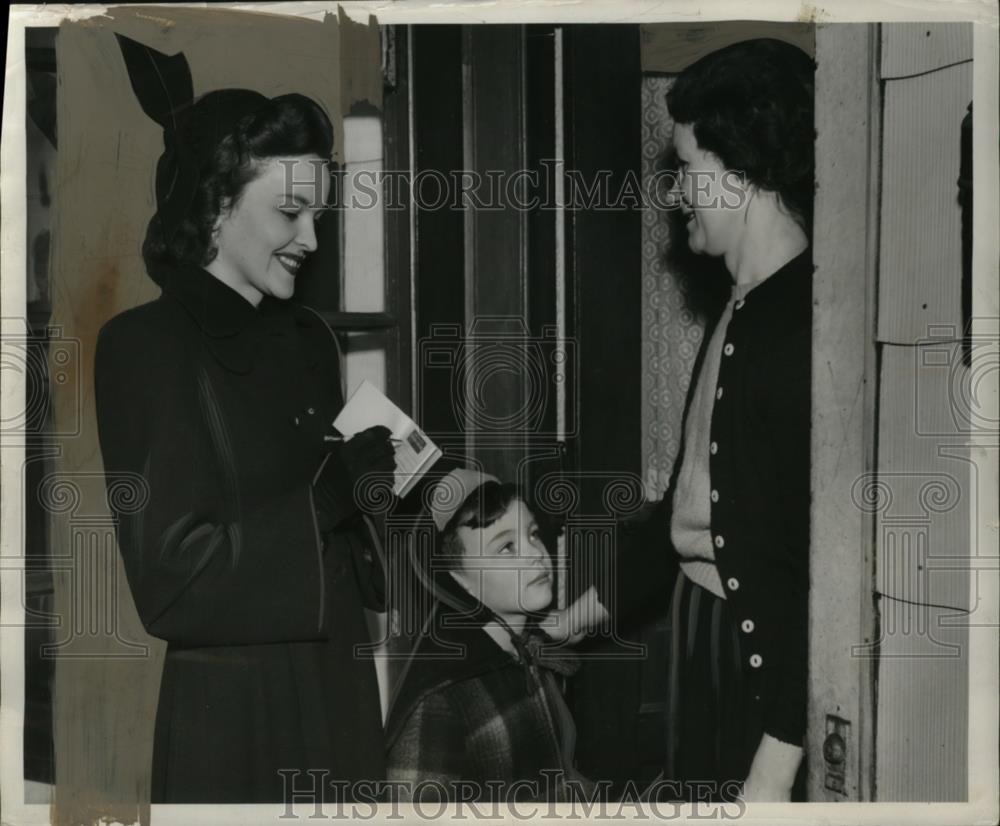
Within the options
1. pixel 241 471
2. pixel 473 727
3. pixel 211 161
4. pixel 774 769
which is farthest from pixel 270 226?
pixel 774 769

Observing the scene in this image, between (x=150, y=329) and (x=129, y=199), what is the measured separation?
28cm

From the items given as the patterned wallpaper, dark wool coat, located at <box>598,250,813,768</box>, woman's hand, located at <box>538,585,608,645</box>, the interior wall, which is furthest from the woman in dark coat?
the interior wall

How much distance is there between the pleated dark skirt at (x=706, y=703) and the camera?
2520 mm

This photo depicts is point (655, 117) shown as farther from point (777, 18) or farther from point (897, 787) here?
point (897, 787)

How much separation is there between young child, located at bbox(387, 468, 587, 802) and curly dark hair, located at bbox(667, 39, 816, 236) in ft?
2.77

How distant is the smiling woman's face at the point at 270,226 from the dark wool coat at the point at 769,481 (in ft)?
3.03

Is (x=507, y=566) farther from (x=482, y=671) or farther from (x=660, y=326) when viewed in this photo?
(x=660, y=326)

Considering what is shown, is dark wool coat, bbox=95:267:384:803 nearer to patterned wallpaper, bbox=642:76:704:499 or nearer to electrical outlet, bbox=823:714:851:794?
patterned wallpaper, bbox=642:76:704:499

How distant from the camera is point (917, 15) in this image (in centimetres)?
250

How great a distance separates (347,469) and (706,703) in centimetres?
91

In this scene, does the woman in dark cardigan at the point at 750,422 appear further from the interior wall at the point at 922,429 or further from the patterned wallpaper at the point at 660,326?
the interior wall at the point at 922,429

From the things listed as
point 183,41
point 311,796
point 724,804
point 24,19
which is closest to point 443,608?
point 311,796

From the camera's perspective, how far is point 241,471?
2473mm

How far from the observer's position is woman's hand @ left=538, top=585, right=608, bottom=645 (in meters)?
2.54
